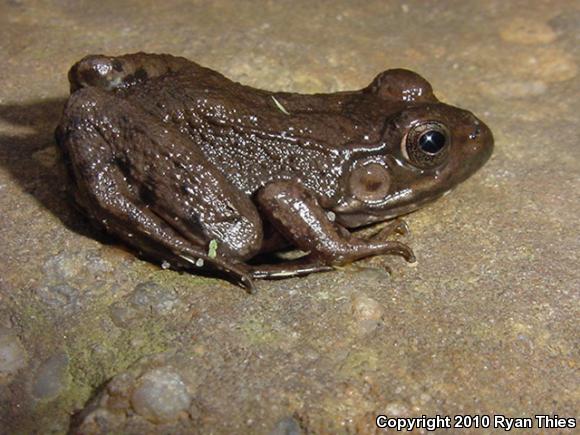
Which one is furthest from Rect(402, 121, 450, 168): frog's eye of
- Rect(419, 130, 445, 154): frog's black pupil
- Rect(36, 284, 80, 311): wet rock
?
Rect(36, 284, 80, 311): wet rock

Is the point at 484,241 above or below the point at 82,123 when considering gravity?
below

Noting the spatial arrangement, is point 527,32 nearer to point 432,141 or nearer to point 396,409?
point 432,141

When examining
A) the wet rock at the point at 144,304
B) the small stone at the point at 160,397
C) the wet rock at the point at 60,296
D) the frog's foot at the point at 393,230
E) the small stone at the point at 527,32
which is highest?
the small stone at the point at 527,32

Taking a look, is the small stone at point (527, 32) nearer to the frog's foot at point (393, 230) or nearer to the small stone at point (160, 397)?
the frog's foot at point (393, 230)

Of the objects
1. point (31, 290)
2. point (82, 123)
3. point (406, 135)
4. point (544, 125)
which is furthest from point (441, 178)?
point (31, 290)

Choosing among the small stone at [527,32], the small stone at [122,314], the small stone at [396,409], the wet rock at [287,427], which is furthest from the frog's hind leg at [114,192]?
the small stone at [527,32]

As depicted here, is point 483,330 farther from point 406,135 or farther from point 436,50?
point 436,50
